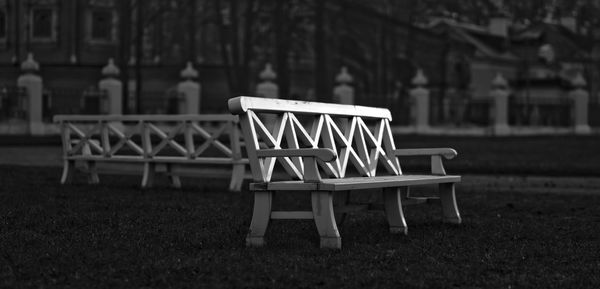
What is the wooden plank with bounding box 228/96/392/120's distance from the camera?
697cm

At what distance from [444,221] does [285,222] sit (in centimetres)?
136

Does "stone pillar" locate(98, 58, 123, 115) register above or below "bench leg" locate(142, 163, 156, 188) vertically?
above

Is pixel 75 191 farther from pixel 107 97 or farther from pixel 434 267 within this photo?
pixel 107 97

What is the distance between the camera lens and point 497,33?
253 feet

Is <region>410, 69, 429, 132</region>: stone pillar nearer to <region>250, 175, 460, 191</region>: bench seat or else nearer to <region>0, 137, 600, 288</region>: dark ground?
<region>0, 137, 600, 288</region>: dark ground

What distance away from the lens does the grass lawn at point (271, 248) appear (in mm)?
5852

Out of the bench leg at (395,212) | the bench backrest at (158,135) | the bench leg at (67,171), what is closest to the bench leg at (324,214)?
the bench leg at (395,212)

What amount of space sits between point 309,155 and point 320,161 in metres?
0.90

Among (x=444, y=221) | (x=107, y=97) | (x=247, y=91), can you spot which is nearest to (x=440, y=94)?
(x=247, y=91)

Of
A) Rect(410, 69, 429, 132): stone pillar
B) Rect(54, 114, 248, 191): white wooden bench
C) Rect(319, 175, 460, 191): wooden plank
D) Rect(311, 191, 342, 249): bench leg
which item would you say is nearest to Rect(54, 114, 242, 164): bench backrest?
Rect(54, 114, 248, 191): white wooden bench

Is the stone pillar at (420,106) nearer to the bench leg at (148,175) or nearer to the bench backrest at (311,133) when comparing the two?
the bench leg at (148,175)

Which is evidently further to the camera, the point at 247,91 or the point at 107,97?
the point at 247,91

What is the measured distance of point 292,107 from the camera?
7.57 metres

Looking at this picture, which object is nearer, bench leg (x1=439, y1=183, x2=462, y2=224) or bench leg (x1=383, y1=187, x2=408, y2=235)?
bench leg (x1=383, y1=187, x2=408, y2=235)
